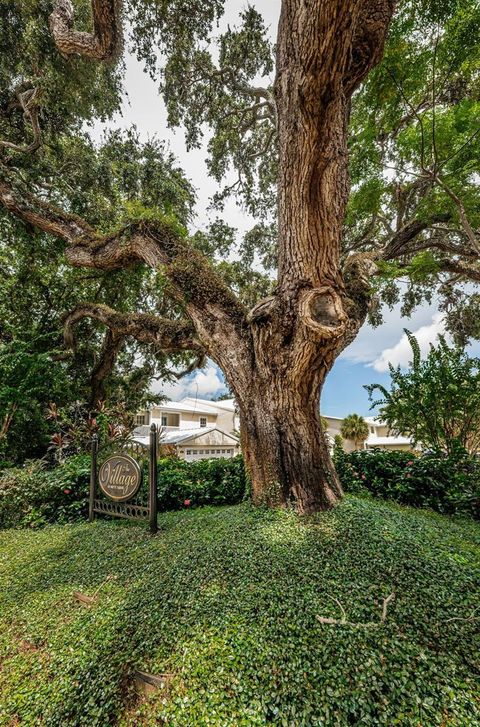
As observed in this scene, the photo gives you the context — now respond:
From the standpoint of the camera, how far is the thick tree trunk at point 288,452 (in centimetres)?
355

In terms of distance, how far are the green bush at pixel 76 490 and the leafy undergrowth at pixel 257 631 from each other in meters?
1.86

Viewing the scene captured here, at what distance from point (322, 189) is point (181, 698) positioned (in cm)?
414

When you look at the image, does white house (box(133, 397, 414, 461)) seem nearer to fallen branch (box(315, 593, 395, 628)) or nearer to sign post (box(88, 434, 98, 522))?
sign post (box(88, 434, 98, 522))

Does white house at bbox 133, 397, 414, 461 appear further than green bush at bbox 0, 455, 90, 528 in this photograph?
Yes

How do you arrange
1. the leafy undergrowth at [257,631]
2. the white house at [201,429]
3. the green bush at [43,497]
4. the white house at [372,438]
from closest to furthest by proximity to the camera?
the leafy undergrowth at [257,631] < the green bush at [43,497] < the white house at [201,429] < the white house at [372,438]

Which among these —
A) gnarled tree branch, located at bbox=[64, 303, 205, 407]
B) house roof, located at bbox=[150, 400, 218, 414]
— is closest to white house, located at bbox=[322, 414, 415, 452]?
house roof, located at bbox=[150, 400, 218, 414]

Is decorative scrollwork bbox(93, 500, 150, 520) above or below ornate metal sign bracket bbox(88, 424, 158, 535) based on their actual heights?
below

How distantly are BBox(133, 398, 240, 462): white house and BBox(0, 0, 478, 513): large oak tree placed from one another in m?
7.51

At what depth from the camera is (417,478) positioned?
4.64m

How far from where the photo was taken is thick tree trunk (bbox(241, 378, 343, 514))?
355cm

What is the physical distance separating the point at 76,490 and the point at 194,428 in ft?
39.8

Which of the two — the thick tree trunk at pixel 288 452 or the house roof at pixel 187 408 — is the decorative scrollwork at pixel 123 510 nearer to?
the thick tree trunk at pixel 288 452

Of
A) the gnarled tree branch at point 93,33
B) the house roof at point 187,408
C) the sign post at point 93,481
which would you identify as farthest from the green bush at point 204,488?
the house roof at point 187,408

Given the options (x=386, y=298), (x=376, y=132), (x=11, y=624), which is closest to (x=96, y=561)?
(x=11, y=624)
